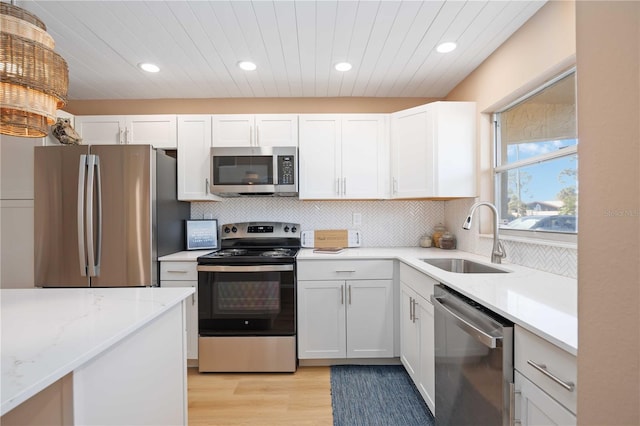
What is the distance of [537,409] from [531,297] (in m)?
0.44

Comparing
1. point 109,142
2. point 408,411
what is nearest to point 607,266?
point 408,411

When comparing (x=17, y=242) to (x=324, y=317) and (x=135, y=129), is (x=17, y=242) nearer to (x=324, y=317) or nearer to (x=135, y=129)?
(x=135, y=129)

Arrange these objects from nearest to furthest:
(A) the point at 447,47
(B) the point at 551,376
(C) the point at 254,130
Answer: (B) the point at 551,376
(A) the point at 447,47
(C) the point at 254,130

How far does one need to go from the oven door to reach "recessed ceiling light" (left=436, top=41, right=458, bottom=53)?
6.44 ft

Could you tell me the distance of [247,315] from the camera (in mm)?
2338

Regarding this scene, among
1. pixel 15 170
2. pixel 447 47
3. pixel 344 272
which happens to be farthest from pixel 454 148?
pixel 15 170

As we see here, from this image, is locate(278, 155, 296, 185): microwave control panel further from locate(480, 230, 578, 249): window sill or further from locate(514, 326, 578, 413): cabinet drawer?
locate(514, 326, 578, 413): cabinet drawer

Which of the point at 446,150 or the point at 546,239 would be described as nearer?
the point at 546,239

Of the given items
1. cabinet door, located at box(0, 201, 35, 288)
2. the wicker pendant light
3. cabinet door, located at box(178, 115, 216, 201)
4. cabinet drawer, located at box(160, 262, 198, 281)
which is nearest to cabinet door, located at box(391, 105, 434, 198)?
cabinet door, located at box(178, 115, 216, 201)

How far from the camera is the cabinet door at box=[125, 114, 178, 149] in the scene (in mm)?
2730

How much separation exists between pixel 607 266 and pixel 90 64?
3.18 m

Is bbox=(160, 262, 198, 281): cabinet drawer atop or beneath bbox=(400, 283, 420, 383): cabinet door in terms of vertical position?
atop

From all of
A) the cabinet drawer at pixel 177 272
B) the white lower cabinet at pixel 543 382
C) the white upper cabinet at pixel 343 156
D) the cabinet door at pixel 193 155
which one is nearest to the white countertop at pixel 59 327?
the cabinet drawer at pixel 177 272

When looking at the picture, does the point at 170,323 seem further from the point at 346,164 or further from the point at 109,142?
the point at 109,142
